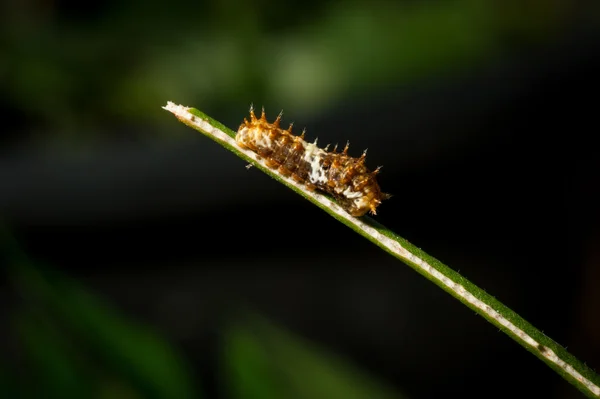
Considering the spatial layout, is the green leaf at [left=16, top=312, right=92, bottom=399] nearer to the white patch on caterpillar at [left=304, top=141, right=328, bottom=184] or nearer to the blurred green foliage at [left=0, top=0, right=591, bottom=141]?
the white patch on caterpillar at [left=304, top=141, right=328, bottom=184]

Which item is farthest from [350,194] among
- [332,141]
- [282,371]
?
[332,141]

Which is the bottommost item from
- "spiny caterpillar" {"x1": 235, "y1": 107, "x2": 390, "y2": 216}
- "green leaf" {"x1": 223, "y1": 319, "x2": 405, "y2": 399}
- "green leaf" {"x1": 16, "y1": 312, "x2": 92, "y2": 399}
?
"green leaf" {"x1": 16, "y1": 312, "x2": 92, "y2": 399}

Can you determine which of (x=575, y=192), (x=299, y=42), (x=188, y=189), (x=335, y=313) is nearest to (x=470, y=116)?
(x=575, y=192)

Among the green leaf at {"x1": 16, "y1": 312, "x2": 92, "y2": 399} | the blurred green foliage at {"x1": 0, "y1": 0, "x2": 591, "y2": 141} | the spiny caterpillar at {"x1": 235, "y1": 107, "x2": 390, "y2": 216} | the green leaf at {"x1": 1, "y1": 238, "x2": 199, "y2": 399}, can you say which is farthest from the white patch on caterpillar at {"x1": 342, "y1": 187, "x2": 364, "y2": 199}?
the blurred green foliage at {"x1": 0, "y1": 0, "x2": 591, "y2": 141}

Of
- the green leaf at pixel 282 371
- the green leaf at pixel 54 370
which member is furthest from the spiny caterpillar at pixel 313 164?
the green leaf at pixel 54 370

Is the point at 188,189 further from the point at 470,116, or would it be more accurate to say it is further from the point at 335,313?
the point at 470,116

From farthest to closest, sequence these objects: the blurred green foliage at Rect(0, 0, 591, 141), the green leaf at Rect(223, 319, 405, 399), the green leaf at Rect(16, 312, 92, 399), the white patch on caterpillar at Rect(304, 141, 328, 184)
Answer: the blurred green foliage at Rect(0, 0, 591, 141), the white patch on caterpillar at Rect(304, 141, 328, 184), the green leaf at Rect(223, 319, 405, 399), the green leaf at Rect(16, 312, 92, 399)

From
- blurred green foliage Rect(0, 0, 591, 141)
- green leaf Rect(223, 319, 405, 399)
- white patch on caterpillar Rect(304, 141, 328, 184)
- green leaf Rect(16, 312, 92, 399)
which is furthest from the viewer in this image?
blurred green foliage Rect(0, 0, 591, 141)
